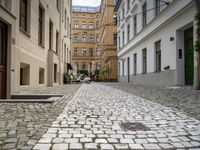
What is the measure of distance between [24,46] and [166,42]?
9348mm

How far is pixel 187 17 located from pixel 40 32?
29.2 ft

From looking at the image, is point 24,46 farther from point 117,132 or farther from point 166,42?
point 166,42

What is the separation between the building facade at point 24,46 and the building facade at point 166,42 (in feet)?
25.9

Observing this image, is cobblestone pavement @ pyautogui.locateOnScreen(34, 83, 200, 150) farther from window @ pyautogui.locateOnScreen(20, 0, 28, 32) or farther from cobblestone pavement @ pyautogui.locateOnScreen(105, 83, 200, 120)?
window @ pyautogui.locateOnScreen(20, 0, 28, 32)

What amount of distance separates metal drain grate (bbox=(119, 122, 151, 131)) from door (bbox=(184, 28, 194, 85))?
376 inches

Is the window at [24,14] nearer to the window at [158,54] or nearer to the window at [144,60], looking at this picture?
the window at [158,54]

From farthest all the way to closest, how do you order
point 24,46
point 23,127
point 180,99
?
point 24,46 → point 180,99 → point 23,127

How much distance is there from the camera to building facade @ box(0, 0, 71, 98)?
24.4ft

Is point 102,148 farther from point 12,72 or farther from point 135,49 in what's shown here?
point 135,49

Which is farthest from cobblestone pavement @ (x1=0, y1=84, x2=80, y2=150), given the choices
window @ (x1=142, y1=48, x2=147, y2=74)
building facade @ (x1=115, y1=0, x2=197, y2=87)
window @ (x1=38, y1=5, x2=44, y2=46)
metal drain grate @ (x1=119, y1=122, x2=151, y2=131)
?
window @ (x1=142, y1=48, x2=147, y2=74)

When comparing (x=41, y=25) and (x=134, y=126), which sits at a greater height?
(x=41, y=25)

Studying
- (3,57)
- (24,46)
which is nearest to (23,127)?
(3,57)

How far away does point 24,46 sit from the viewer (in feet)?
34.9

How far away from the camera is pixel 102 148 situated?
2869mm
